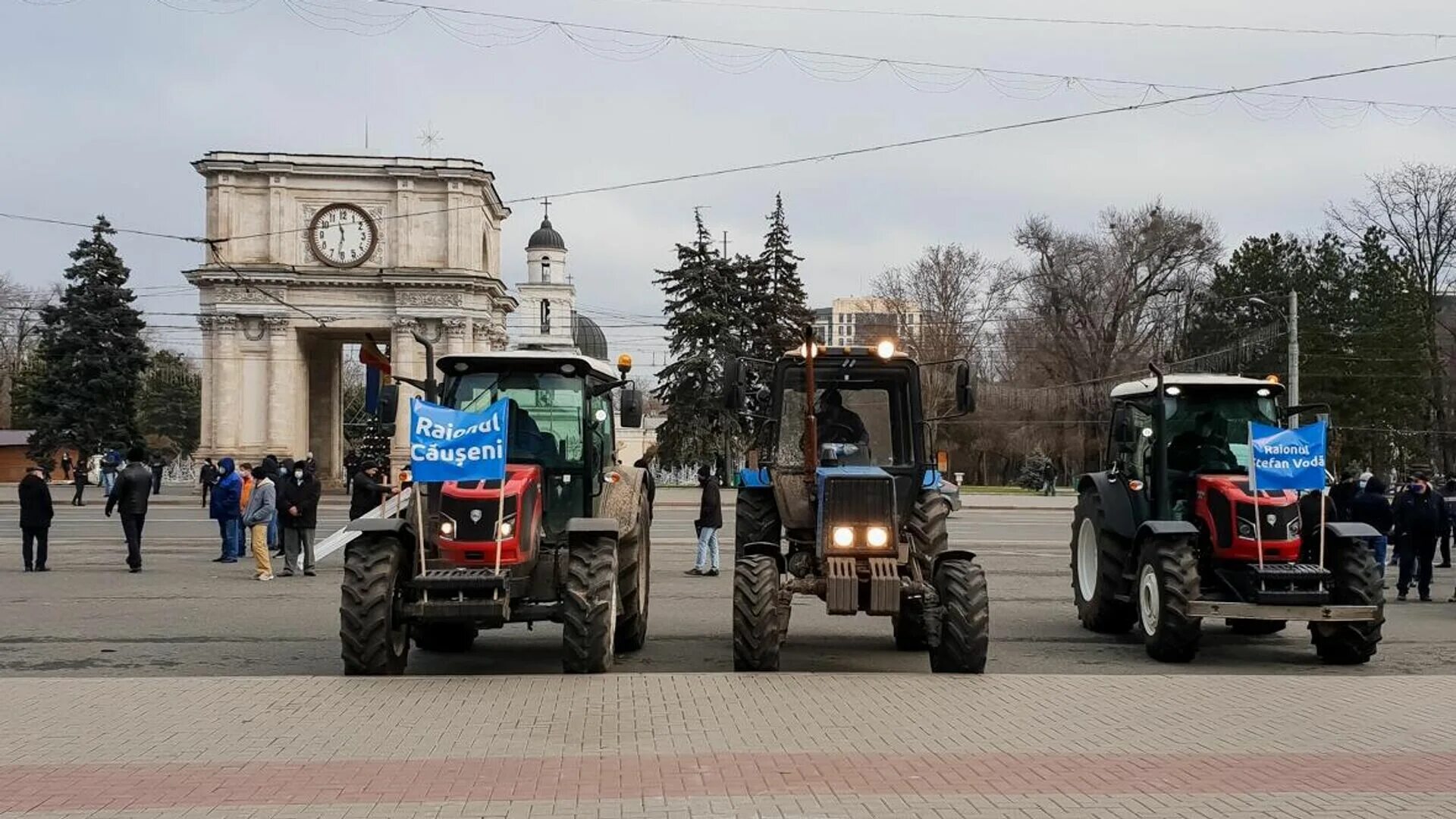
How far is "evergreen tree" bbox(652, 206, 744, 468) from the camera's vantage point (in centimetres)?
6288

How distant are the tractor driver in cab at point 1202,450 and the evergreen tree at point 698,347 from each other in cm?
4828

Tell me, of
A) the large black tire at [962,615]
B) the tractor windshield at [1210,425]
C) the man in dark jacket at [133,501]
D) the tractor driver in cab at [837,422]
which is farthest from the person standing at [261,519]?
the tractor windshield at [1210,425]

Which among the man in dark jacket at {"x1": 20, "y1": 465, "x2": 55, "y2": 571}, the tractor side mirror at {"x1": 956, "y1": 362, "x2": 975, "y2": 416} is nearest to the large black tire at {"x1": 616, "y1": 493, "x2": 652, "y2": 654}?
the tractor side mirror at {"x1": 956, "y1": 362, "x2": 975, "y2": 416}

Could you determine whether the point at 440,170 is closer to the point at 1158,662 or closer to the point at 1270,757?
the point at 1158,662

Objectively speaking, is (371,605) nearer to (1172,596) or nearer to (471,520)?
(471,520)

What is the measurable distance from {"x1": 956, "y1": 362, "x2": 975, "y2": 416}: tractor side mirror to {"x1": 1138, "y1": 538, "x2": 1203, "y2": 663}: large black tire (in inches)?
84.4

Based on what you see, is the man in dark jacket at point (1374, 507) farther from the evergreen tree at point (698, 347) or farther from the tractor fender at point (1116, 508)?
the evergreen tree at point (698, 347)

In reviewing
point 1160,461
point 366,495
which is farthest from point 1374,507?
point 366,495

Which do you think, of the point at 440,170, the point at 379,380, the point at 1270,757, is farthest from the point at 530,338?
the point at 1270,757

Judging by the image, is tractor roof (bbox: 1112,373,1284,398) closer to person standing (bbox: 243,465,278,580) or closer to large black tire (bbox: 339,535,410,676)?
large black tire (bbox: 339,535,410,676)

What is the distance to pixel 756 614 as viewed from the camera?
11.0 m

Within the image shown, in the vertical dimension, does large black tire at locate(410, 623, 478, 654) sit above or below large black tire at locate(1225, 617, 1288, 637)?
above

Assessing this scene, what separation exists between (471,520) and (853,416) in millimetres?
3856

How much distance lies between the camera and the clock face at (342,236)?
202ft
